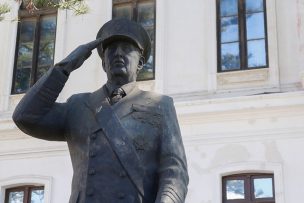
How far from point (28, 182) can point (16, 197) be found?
49 centimetres

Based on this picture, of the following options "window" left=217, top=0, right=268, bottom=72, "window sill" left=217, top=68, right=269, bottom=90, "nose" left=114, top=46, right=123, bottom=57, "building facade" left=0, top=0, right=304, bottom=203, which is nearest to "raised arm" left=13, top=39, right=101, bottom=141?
"nose" left=114, top=46, right=123, bottom=57

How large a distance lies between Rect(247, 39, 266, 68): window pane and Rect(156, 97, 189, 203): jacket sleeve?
35.0 feet

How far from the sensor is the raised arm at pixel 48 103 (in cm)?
354

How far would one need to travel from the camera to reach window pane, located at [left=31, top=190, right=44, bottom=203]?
48.4ft

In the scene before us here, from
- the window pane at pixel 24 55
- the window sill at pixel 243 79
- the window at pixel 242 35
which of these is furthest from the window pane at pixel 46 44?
the window sill at pixel 243 79

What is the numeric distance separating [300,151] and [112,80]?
9.80 m

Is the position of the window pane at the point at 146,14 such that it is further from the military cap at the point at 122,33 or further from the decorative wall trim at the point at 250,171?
the military cap at the point at 122,33

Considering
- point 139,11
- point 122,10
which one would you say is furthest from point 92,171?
point 122,10

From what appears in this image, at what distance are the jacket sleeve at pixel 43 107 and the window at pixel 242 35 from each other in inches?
424

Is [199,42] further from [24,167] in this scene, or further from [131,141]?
[131,141]

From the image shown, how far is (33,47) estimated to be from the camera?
16125mm

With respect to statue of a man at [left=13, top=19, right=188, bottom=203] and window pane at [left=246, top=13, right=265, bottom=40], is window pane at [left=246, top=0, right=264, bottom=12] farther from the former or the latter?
statue of a man at [left=13, top=19, right=188, bottom=203]

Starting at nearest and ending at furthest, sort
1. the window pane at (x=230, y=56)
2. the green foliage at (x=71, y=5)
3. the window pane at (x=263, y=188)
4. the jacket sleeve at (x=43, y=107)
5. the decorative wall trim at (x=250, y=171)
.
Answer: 1. the jacket sleeve at (x=43, y=107)
2. the green foliage at (x=71, y=5)
3. the decorative wall trim at (x=250, y=171)
4. the window pane at (x=263, y=188)
5. the window pane at (x=230, y=56)

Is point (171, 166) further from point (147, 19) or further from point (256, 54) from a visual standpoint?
point (147, 19)
